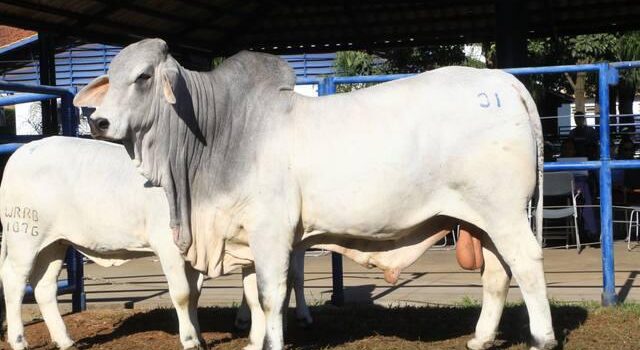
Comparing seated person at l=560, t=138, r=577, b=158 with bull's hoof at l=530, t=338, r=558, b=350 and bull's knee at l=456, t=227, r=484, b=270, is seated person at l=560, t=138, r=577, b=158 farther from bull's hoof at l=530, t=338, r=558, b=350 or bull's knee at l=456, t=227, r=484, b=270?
bull's hoof at l=530, t=338, r=558, b=350

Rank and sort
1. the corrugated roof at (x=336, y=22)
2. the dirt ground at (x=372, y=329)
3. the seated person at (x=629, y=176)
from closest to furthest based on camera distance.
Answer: the dirt ground at (x=372, y=329)
the seated person at (x=629, y=176)
the corrugated roof at (x=336, y=22)

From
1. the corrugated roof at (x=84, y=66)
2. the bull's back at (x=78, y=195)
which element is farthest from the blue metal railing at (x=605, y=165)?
the corrugated roof at (x=84, y=66)

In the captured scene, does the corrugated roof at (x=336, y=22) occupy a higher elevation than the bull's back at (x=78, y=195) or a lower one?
higher

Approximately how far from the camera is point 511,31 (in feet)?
48.3

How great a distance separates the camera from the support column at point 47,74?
13172 millimetres

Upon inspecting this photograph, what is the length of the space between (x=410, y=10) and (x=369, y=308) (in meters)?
9.35

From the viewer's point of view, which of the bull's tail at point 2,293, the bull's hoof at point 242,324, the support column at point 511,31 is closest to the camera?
the bull's tail at point 2,293

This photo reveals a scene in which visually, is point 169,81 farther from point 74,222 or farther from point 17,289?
point 17,289

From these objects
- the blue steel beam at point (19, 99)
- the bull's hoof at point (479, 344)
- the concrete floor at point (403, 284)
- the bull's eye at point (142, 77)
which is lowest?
the concrete floor at point (403, 284)

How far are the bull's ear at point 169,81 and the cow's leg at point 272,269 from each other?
89 cm

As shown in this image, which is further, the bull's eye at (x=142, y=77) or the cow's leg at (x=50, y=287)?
the cow's leg at (x=50, y=287)

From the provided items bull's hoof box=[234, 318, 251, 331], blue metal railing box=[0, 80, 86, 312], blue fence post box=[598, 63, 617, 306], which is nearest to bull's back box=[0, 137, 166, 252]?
bull's hoof box=[234, 318, 251, 331]

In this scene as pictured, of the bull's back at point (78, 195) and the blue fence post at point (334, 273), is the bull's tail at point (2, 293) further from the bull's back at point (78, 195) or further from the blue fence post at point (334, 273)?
the blue fence post at point (334, 273)

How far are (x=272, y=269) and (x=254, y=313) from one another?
107cm
